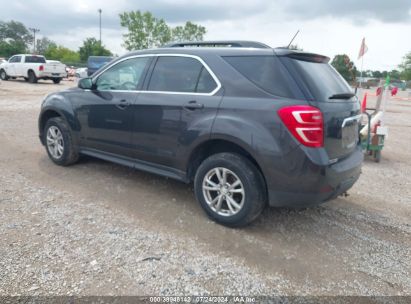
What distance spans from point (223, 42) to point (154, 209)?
6.93 ft

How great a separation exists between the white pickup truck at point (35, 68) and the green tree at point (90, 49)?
41.3 metres

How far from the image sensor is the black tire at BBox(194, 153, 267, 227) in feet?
10.5

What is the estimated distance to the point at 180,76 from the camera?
374 centimetres

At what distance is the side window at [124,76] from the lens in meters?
4.14

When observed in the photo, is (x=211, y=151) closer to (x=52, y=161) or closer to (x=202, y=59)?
(x=202, y=59)

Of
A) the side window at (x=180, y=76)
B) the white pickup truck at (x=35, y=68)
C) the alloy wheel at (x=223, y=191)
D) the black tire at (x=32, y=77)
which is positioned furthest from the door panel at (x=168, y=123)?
the black tire at (x=32, y=77)

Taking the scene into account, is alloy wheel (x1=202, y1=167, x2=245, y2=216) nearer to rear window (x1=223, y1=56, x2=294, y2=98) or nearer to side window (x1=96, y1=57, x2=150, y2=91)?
rear window (x1=223, y1=56, x2=294, y2=98)

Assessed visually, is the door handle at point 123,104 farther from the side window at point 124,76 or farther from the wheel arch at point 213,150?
the wheel arch at point 213,150

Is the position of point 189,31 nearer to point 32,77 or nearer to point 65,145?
point 32,77

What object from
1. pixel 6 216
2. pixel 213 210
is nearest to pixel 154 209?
pixel 213 210

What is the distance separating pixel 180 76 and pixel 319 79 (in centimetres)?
150

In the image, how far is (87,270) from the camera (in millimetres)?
2664

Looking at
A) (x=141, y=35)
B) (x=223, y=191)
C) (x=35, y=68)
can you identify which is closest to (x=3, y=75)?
(x=35, y=68)

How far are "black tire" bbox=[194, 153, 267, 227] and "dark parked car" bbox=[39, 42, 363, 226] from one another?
0.01 meters
